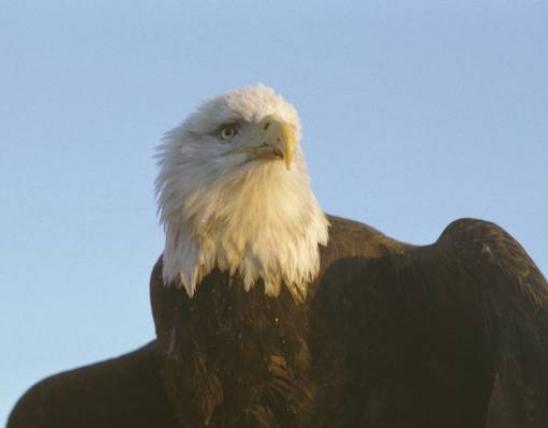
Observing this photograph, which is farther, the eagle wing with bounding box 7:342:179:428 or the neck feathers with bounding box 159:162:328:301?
the eagle wing with bounding box 7:342:179:428

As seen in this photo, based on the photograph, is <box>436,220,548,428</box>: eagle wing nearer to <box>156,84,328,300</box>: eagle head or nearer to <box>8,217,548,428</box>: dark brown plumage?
<box>8,217,548,428</box>: dark brown plumage

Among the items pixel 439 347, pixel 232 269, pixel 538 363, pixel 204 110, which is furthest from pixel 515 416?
pixel 204 110

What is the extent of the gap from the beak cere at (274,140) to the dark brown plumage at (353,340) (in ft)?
2.31

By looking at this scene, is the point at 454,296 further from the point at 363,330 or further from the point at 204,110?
the point at 204,110

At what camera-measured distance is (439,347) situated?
1052cm

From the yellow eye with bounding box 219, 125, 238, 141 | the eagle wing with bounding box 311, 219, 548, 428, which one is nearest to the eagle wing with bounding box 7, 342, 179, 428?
the eagle wing with bounding box 311, 219, 548, 428

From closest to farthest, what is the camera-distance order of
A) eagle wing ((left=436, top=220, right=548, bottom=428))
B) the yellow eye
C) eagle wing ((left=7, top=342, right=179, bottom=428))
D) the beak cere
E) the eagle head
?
eagle wing ((left=436, top=220, right=548, bottom=428)) < the beak cere < the eagle head < the yellow eye < eagle wing ((left=7, top=342, right=179, bottom=428))

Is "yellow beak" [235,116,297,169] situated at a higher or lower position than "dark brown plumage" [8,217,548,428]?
higher

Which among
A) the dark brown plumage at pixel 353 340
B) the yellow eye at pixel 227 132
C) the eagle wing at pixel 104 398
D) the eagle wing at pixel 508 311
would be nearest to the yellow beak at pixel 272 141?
the yellow eye at pixel 227 132

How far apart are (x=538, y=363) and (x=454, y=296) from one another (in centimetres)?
91

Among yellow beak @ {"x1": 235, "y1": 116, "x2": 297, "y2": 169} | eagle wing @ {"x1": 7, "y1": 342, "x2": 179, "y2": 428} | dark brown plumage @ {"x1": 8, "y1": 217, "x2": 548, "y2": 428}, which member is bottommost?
eagle wing @ {"x1": 7, "y1": 342, "x2": 179, "y2": 428}

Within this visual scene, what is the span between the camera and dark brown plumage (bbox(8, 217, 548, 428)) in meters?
10.3

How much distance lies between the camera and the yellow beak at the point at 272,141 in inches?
399

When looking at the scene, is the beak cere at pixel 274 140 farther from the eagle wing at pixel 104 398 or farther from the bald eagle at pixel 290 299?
the eagle wing at pixel 104 398
